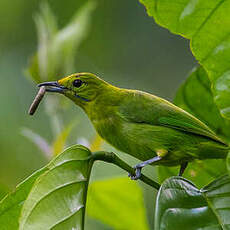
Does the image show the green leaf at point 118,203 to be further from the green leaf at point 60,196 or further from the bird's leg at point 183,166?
the green leaf at point 60,196

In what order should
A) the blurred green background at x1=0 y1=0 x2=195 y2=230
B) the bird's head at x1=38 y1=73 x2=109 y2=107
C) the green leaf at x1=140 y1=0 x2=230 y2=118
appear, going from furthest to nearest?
the blurred green background at x1=0 y1=0 x2=195 y2=230
the bird's head at x1=38 y1=73 x2=109 y2=107
the green leaf at x1=140 y1=0 x2=230 y2=118

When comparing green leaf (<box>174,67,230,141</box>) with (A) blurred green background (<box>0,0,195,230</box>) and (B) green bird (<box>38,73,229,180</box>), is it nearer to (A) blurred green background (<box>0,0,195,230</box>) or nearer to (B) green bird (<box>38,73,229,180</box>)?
(B) green bird (<box>38,73,229,180</box>)

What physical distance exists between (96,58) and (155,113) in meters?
5.70

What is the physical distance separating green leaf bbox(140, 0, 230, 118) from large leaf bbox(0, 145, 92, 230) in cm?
45

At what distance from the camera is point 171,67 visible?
8.20m

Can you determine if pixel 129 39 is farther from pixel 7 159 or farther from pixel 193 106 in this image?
pixel 193 106

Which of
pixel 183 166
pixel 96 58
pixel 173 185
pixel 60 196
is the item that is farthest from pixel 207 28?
pixel 96 58

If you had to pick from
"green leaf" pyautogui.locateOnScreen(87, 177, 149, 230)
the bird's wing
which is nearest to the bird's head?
the bird's wing

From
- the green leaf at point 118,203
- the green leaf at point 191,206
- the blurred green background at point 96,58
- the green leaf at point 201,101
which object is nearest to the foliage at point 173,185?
the green leaf at point 191,206

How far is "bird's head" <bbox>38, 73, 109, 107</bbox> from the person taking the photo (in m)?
2.70

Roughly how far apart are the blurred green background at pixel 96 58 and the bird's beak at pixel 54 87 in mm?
4024

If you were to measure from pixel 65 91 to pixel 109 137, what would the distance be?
0.34 meters

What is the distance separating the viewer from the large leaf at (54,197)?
148cm

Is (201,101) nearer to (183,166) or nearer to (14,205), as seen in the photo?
(183,166)
